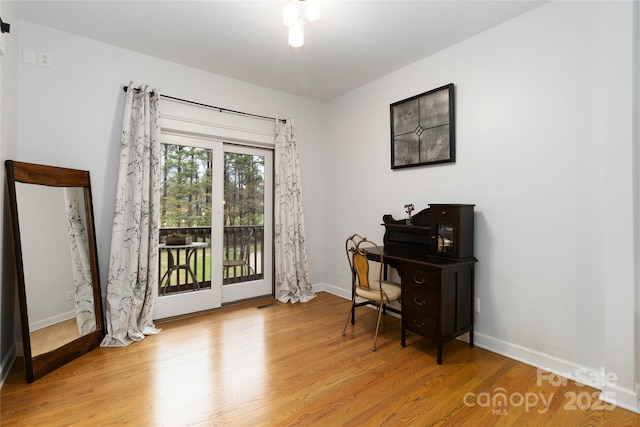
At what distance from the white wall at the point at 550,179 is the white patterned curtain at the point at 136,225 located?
113 inches

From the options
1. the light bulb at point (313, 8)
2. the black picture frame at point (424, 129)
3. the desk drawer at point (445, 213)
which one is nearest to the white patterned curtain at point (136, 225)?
the light bulb at point (313, 8)

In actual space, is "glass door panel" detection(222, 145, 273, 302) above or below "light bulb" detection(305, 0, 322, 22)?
below

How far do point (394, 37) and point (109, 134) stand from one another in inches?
116

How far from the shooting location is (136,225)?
291 cm

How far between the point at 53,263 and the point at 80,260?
0.20 meters

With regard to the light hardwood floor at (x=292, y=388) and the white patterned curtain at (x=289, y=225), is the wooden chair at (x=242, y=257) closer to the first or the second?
the white patterned curtain at (x=289, y=225)

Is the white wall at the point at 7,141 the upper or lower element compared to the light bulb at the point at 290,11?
lower

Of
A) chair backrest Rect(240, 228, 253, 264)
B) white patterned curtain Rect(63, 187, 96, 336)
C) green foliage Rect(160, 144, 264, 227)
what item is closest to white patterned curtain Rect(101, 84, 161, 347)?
white patterned curtain Rect(63, 187, 96, 336)

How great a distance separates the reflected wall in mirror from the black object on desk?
109 inches

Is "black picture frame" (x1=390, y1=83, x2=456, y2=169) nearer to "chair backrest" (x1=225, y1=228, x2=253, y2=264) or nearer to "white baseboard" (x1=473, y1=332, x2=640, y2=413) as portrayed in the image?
"white baseboard" (x1=473, y1=332, x2=640, y2=413)

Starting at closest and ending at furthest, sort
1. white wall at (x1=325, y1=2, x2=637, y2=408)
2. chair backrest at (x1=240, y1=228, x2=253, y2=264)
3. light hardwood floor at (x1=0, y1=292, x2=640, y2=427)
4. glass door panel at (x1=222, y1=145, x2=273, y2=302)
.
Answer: light hardwood floor at (x1=0, y1=292, x2=640, y2=427), white wall at (x1=325, y1=2, x2=637, y2=408), glass door panel at (x1=222, y1=145, x2=273, y2=302), chair backrest at (x1=240, y1=228, x2=253, y2=264)

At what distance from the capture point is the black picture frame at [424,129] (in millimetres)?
2871

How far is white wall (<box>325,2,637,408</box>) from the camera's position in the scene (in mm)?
1861

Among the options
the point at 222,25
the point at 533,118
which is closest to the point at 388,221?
the point at 533,118
